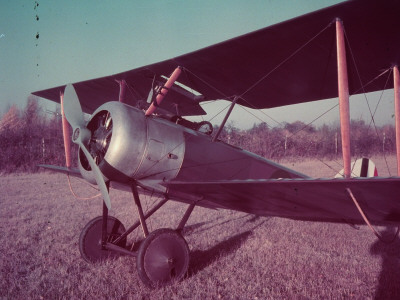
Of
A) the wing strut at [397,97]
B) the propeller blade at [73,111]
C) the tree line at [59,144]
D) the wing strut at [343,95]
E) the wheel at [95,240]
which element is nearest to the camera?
the wing strut at [343,95]

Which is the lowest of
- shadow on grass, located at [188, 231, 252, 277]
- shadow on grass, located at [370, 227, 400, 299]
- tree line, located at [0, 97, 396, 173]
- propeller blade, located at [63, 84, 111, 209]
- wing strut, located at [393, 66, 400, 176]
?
tree line, located at [0, 97, 396, 173]

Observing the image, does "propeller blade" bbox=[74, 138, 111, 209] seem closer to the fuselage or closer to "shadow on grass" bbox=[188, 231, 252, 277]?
the fuselage

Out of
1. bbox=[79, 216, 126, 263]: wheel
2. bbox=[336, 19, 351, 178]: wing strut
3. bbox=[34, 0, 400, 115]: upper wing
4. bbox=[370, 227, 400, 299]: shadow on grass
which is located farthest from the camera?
bbox=[79, 216, 126, 263]: wheel

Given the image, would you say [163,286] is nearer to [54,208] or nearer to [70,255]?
[70,255]

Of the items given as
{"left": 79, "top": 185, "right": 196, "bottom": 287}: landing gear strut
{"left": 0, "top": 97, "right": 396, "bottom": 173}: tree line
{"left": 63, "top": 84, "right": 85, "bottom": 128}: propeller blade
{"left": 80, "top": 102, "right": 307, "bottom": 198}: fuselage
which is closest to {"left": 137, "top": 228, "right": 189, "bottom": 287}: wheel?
{"left": 79, "top": 185, "right": 196, "bottom": 287}: landing gear strut

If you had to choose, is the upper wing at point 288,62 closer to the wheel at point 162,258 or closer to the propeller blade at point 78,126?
the propeller blade at point 78,126

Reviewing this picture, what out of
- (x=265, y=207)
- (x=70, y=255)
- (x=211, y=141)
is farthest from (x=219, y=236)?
(x=70, y=255)

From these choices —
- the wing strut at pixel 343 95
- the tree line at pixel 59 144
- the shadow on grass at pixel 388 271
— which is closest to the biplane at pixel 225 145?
the wing strut at pixel 343 95
